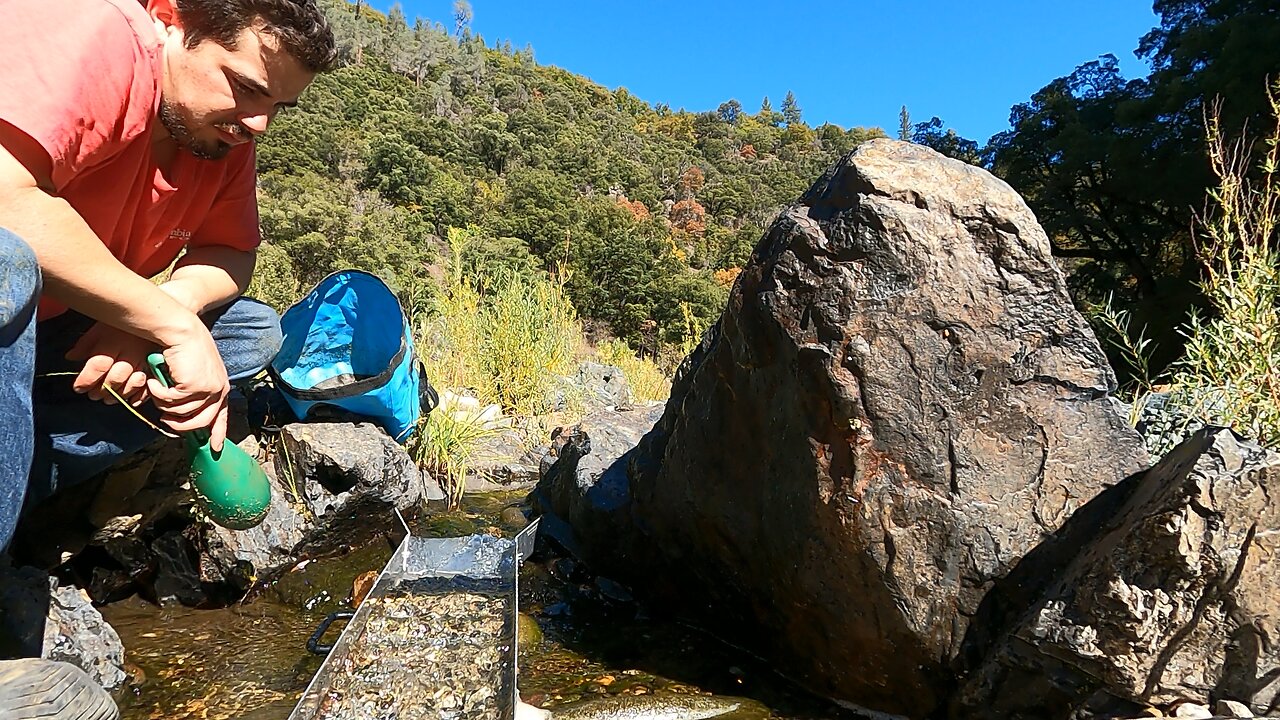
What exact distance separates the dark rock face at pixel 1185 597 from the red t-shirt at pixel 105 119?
2.27 metres

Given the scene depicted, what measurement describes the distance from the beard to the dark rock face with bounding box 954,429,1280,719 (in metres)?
2.23

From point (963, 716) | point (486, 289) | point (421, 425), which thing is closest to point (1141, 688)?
point (963, 716)

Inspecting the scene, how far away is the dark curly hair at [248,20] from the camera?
1.62 m

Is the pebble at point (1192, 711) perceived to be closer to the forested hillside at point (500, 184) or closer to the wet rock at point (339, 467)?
the wet rock at point (339, 467)

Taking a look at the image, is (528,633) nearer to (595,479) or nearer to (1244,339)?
(595,479)

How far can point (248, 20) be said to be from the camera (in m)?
1.64

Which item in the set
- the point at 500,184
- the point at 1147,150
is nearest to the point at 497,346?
the point at 1147,150

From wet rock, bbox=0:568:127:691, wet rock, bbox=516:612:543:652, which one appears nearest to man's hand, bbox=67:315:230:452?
wet rock, bbox=0:568:127:691

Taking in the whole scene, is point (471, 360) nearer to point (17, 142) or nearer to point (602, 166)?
point (17, 142)

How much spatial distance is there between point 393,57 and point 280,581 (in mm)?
40603

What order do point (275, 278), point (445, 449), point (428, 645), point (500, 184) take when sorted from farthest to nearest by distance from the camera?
point (500, 184) → point (275, 278) → point (445, 449) → point (428, 645)

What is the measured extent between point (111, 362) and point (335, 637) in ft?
4.03

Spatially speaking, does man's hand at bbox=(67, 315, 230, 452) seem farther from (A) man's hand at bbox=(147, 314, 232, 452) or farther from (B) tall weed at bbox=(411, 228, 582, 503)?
(B) tall weed at bbox=(411, 228, 582, 503)

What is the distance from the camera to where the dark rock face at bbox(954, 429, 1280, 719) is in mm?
1517
